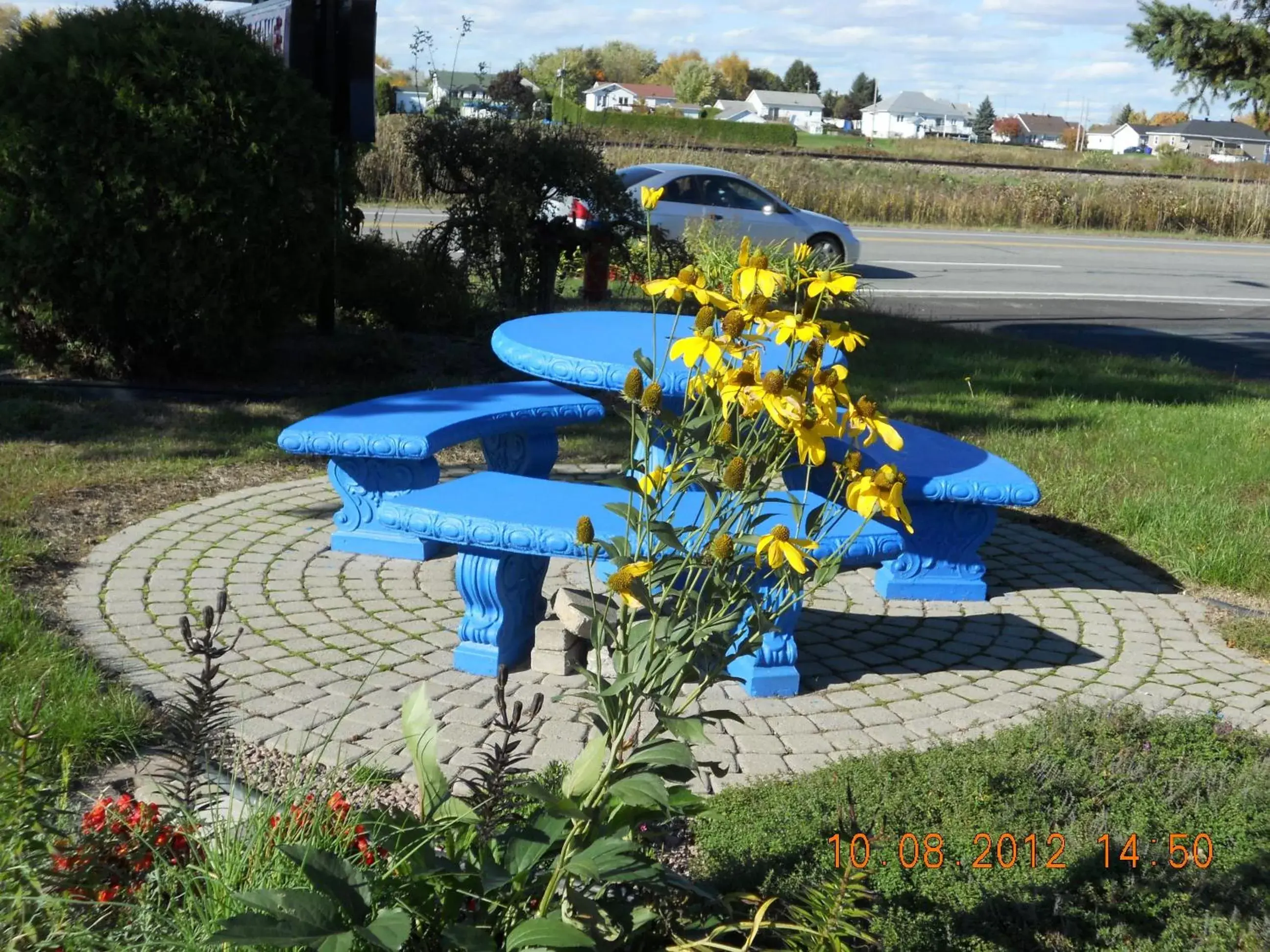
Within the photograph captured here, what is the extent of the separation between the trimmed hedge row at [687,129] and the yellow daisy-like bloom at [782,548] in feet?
83.6

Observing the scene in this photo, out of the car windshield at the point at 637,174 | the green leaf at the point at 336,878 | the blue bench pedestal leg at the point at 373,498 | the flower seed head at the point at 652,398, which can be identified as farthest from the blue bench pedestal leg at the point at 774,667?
the car windshield at the point at 637,174

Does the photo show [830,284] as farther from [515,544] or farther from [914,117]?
[914,117]

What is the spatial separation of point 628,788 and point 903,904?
1031 millimetres

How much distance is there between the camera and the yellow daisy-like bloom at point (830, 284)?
239 centimetres

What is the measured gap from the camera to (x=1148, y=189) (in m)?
30.2

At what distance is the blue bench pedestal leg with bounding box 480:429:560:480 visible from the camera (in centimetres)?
602

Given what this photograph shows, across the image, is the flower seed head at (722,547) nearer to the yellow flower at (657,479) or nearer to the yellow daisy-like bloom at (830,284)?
the yellow flower at (657,479)

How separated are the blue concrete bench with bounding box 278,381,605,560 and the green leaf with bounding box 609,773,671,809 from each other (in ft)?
9.13

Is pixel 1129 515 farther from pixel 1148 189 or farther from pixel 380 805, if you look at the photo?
pixel 1148 189

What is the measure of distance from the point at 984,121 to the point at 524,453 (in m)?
133

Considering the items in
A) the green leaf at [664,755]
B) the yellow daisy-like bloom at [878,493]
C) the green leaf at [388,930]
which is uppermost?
the yellow daisy-like bloom at [878,493]

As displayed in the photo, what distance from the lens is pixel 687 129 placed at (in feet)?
137

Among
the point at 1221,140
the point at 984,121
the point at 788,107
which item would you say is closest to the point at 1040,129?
the point at 984,121

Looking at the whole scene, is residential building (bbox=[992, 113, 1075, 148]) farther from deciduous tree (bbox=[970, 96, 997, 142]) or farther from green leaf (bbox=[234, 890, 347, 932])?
green leaf (bbox=[234, 890, 347, 932])
